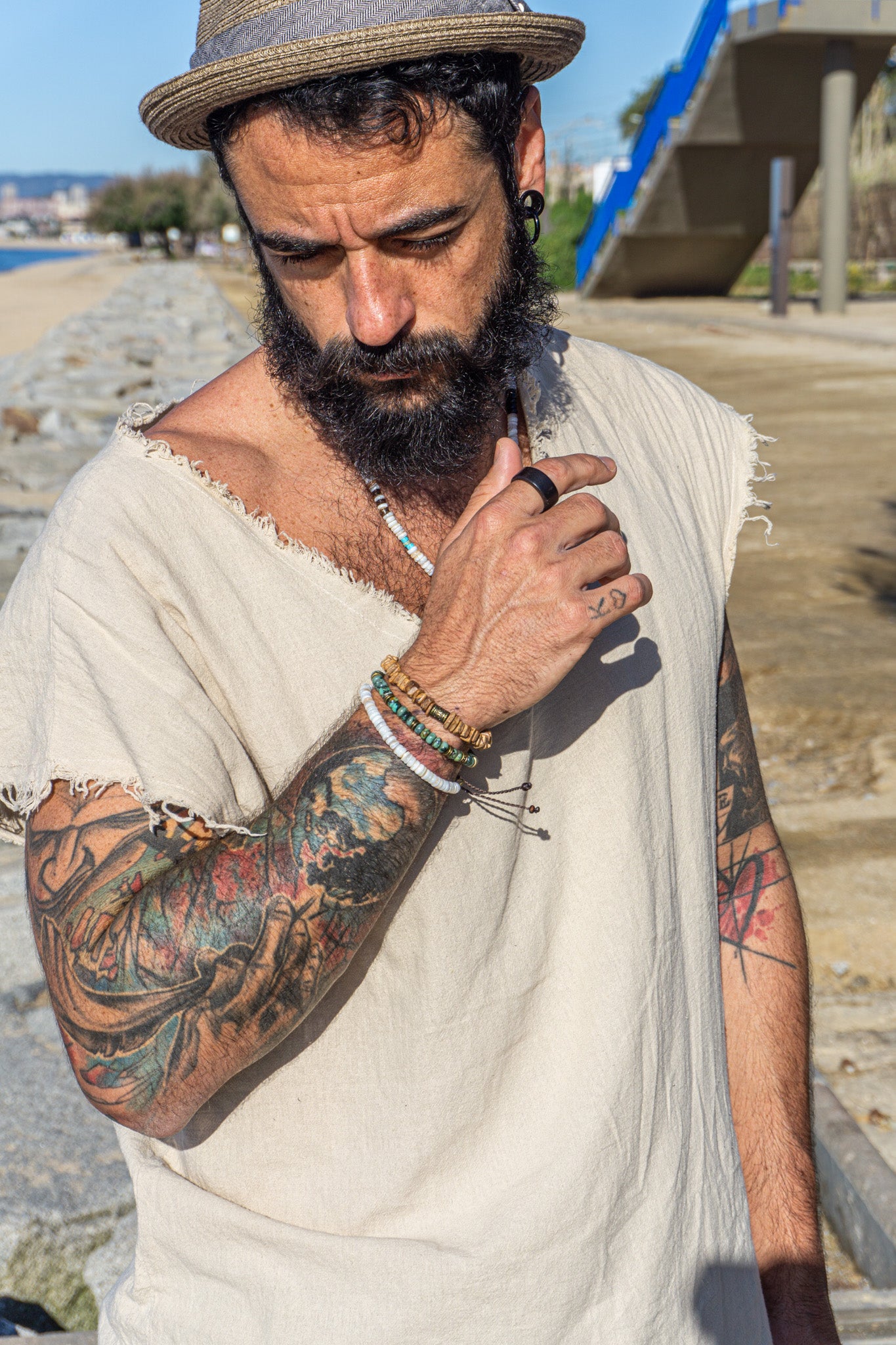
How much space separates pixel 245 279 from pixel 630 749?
4325cm

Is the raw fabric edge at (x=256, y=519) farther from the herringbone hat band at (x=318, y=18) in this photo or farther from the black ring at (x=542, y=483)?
the herringbone hat band at (x=318, y=18)

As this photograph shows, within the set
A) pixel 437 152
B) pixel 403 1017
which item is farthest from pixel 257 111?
pixel 403 1017

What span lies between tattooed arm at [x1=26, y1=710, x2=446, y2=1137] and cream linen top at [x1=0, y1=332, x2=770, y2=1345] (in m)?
0.05

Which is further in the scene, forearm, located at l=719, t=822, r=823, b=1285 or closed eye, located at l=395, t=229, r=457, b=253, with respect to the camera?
forearm, located at l=719, t=822, r=823, b=1285

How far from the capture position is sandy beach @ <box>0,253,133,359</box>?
3012cm

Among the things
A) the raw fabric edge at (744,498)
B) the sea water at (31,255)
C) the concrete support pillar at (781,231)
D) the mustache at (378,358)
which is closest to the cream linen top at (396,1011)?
the mustache at (378,358)

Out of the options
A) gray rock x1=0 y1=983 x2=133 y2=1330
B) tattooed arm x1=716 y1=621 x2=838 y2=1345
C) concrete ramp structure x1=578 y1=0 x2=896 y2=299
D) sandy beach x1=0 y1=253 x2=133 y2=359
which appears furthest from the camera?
sandy beach x1=0 y1=253 x2=133 y2=359

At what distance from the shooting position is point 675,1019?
1.53 m

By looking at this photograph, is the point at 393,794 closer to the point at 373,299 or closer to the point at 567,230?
the point at 373,299

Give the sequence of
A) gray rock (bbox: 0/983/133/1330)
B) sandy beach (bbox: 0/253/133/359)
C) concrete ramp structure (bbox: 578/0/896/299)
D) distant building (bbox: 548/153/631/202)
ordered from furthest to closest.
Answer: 1. distant building (bbox: 548/153/631/202)
2. sandy beach (bbox: 0/253/133/359)
3. concrete ramp structure (bbox: 578/0/896/299)
4. gray rock (bbox: 0/983/133/1330)

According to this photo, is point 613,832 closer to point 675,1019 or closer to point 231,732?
point 675,1019

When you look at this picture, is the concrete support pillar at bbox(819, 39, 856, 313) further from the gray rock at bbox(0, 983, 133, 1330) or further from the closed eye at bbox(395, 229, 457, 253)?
the closed eye at bbox(395, 229, 457, 253)

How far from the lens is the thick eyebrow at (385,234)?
4.95ft

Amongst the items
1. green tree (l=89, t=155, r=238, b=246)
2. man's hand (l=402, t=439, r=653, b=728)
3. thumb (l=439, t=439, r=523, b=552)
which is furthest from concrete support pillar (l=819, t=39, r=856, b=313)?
green tree (l=89, t=155, r=238, b=246)
